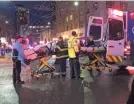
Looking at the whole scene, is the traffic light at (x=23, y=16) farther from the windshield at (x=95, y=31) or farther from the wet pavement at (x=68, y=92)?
the wet pavement at (x=68, y=92)

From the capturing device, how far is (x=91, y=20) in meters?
19.0

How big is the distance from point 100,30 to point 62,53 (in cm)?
439

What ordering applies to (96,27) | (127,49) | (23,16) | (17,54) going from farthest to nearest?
1. (23,16)
2. (96,27)
3. (127,49)
4. (17,54)

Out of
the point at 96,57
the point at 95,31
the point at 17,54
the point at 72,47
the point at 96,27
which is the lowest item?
the point at 96,57

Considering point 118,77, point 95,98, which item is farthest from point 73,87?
point 118,77

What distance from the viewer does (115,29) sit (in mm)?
14914

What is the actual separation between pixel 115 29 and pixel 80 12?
129ft

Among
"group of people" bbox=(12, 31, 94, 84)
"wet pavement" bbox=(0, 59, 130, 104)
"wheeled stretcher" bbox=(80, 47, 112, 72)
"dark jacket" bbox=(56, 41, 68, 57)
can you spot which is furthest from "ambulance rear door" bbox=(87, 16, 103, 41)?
"wet pavement" bbox=(0, 59, 130, 104)

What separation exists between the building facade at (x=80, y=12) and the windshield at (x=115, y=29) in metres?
23.3

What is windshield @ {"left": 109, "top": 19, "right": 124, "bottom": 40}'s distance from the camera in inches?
579

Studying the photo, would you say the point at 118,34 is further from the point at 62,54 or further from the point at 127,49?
the point at 62,54

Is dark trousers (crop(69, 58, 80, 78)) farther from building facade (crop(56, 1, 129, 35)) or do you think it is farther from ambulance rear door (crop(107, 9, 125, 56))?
building facade (crop(56, 1, 129, 35))

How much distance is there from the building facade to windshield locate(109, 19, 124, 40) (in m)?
23.3

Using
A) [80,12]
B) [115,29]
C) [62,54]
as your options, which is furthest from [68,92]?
[80,12]
